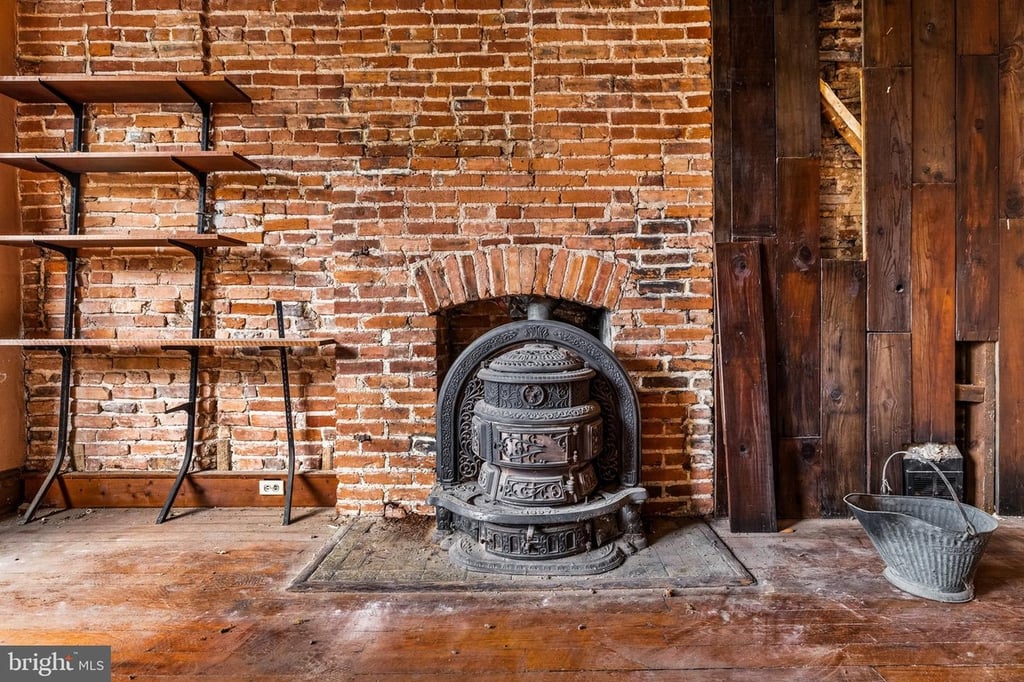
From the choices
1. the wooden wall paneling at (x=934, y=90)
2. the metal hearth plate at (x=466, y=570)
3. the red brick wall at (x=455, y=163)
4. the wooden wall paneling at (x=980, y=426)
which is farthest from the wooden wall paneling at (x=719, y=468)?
the wooden wall paneling at (x=934, y=90)

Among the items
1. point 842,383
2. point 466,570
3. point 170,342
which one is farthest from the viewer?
point 842,383

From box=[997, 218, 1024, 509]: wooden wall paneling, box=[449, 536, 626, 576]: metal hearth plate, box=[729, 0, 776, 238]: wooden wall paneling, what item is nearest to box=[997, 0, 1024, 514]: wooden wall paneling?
box=[997, 218, 1024, 509]: wooden wall paneling

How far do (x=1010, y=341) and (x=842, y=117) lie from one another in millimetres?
1339

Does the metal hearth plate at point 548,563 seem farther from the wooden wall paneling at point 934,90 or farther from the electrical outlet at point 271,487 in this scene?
the wooden wall paneling at point 934,90

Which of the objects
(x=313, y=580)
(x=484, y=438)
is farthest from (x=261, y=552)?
(x=484, y=438)

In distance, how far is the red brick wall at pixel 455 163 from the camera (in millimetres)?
2553

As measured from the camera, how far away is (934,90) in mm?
2539

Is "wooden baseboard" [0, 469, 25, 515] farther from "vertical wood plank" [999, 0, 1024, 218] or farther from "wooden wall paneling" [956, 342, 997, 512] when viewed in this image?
"vertical wood plank" [999, 0, 1024, 218]

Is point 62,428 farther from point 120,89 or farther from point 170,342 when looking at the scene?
point 120,89

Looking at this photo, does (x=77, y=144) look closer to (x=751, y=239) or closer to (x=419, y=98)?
(x=419, y=98)

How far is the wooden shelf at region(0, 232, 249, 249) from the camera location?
8.13 feet

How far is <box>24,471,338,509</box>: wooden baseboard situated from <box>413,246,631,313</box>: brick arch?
45.7 inches

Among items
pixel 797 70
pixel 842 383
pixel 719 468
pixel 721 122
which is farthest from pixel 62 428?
pixel 797 70

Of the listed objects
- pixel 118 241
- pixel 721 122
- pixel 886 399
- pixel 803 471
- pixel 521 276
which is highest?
pixel 721 122
